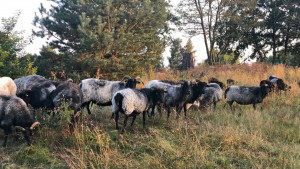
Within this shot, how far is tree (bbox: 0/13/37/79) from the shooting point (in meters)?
12.0

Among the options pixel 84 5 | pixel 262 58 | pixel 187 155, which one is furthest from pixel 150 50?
pixel 262 58

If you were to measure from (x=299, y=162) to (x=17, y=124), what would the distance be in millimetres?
6357

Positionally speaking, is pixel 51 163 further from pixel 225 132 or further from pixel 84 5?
pixel 84 5

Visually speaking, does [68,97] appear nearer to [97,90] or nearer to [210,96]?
[97,90]

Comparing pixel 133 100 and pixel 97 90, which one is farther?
pixel 97 90

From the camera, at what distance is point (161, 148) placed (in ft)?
17.8

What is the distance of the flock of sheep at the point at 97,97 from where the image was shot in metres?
6.17

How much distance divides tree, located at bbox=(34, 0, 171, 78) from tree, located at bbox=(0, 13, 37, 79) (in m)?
3.18

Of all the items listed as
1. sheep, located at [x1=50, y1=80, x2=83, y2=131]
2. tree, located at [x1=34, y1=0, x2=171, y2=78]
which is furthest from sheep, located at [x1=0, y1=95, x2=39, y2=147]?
tree, located at [x1=34, y1=0, x2=171, y2=78]

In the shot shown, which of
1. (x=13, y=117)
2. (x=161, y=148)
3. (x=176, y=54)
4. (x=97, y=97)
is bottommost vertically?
(x=161, y=148)

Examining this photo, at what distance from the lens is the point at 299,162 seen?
16.0ft

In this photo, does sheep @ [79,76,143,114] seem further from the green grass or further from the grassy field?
the green grass

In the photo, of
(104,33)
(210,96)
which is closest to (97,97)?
(210,96)

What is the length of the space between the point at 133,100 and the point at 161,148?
2.09 meters
